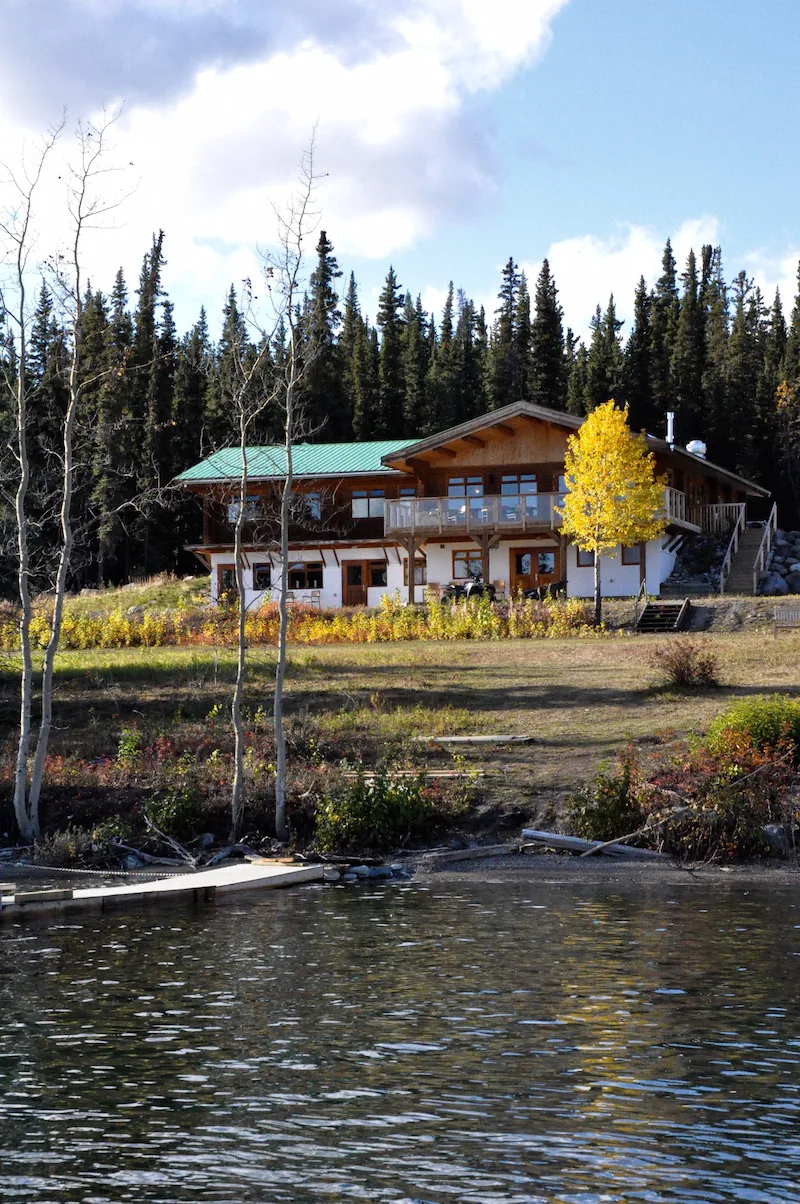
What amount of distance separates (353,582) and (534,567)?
26.9ft

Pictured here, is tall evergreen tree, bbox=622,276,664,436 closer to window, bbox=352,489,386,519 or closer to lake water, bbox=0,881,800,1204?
window, bbox=352,489,386,519

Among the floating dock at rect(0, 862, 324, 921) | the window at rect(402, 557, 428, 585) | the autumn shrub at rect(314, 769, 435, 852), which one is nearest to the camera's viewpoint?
the floating dock at rect(0, 862, 324, 921)

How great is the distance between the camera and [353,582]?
52.3 metres

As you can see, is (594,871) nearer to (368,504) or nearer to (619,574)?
(619,574)

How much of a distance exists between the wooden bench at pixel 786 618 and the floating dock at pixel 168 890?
2019 centimetres

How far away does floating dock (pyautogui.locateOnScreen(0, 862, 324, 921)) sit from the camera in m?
15.9

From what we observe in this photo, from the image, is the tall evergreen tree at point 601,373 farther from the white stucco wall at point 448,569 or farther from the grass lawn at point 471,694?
the grass lawn at point 471,694

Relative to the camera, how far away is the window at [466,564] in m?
48.3

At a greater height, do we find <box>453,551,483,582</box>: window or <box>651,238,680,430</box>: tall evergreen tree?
<box>651,238,680,430</box>: tall evergreen tree

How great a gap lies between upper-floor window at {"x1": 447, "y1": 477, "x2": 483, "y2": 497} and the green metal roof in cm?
284

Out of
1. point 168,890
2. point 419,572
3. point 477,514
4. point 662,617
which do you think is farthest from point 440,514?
point 168,890

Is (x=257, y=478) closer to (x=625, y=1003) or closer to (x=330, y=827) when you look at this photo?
(x=330, y=827)

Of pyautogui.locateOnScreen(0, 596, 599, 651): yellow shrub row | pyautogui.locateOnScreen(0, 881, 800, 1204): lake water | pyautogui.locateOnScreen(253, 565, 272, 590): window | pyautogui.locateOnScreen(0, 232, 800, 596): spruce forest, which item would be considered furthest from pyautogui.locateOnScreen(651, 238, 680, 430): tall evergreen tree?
pyautogui.locateOnScreen(0, 881, 800, 1204): lake water

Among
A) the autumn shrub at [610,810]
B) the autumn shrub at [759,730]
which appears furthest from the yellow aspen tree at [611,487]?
the autumn shrub at [610,810]
